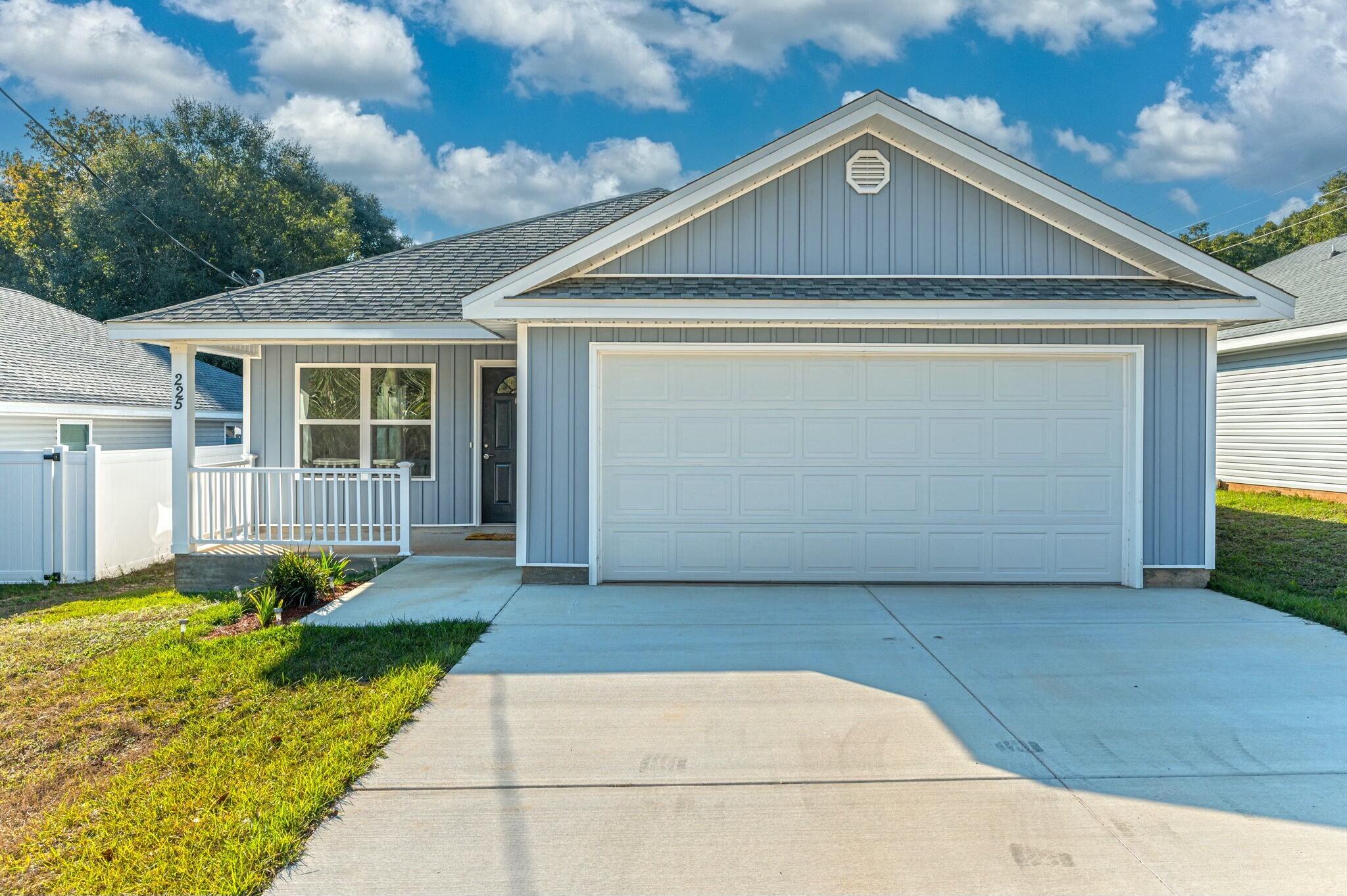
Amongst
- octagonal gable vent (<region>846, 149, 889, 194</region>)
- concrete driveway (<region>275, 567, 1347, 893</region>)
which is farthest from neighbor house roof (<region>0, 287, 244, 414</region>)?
concrete driveway (<region>275, 567, 1347, 893</region>)

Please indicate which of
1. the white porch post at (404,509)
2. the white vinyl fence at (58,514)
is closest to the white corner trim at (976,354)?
the white porch post at (404,509)

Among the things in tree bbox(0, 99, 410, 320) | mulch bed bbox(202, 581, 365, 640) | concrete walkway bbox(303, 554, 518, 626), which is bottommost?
mulch bed bbox(202, 581, 365, 640)

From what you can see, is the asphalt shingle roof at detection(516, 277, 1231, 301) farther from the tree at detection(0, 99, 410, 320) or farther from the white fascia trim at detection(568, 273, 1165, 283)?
the tree at detection(0, 99, 410, 320)

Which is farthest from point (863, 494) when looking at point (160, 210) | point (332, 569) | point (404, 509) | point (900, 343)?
point (160, 210)

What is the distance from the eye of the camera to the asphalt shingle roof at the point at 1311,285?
13695mm

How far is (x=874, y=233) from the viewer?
7902 mm

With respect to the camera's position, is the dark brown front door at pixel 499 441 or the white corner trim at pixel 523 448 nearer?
the white corner trim at pixel 523 448

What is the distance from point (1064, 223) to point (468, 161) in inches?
1159

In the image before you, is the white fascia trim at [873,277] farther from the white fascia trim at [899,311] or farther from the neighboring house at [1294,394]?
the neighboring house at [1294,394]

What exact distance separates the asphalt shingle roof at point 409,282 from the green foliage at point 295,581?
2932mm

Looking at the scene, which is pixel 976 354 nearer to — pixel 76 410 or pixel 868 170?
pixel 868 170

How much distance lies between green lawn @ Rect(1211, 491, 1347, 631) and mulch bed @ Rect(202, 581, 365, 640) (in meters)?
8.22

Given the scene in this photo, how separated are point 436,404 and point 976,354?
6474mm

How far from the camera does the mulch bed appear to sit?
631 centimetres
